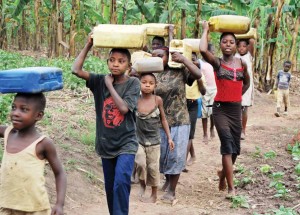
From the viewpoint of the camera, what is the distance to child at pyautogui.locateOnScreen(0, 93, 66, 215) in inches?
130

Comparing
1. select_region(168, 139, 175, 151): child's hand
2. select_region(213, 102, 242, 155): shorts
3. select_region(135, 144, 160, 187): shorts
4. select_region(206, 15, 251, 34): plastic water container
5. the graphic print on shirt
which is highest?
select_region(206, 15, 251, 34): plastic water container

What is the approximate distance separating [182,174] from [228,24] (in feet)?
8.85

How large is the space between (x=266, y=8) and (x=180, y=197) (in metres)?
10.2

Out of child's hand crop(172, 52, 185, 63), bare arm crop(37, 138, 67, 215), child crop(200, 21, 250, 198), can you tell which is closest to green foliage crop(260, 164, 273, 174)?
child crop(200, 21, 250, 198)

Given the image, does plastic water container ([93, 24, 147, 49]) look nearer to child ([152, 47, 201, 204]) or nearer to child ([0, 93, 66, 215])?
child ([0, 93, 66, 215])

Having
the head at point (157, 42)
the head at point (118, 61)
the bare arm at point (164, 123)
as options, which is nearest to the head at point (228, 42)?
the bare arm at point (164, 123)

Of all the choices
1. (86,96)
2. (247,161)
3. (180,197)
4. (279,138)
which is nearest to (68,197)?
(180,197)

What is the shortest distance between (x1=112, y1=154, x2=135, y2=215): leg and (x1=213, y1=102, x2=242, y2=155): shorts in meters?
1.87

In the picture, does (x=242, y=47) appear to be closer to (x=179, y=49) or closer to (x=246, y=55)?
(x=246, y=55)

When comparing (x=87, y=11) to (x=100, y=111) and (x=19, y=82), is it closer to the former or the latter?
(x=100, y=111)

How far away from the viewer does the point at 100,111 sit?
4.57 meters

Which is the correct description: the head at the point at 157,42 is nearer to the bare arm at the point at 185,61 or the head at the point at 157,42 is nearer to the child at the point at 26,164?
the bare arm at the point at 185,61

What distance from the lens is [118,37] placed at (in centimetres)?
446

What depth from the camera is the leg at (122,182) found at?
4.49 m
